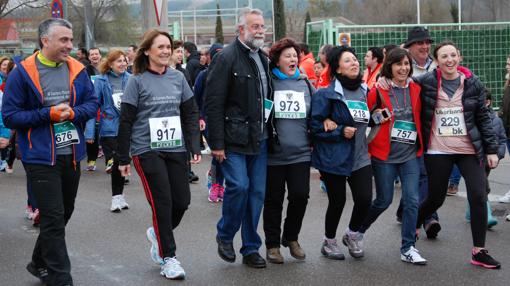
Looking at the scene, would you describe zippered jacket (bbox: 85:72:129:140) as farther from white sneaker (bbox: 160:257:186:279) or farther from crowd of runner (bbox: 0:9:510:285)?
white sneaker (bbox: 160:257:186:279)

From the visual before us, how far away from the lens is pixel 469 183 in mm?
6383

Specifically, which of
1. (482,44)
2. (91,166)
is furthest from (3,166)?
(482,44)

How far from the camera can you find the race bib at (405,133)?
256 inches

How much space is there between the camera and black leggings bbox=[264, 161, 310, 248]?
20.7ft

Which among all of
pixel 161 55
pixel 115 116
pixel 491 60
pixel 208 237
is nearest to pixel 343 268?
pixel 208 237

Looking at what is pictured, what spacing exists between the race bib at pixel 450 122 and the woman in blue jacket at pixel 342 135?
62cm

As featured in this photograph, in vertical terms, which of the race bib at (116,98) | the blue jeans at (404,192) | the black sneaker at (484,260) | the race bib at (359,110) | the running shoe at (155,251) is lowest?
the black sneaker at (484,260)

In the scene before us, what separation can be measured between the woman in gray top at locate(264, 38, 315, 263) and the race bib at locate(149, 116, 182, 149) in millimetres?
807

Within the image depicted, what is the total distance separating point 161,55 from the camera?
19.7 ft

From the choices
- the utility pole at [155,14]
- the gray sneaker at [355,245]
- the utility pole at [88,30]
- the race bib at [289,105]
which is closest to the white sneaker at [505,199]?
the gray sneaker at [355,245]

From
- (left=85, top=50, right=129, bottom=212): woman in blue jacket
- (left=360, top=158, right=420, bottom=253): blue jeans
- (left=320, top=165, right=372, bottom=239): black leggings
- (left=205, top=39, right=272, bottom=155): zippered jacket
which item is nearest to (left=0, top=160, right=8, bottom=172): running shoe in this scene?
(left=85, top=50, right=129, bottom=212): woman in blue jacket

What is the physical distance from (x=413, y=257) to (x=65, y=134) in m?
3.04

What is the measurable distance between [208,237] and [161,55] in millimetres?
2211

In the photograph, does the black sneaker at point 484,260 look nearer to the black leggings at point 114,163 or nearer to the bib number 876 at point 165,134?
the bib number 876 at point 165,134
